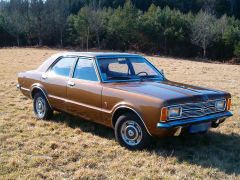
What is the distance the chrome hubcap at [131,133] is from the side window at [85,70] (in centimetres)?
108

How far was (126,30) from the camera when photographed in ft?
151

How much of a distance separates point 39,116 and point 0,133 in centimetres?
124

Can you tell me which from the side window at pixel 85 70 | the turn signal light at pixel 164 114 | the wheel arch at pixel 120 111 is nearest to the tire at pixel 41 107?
the side window at pixel 85 70

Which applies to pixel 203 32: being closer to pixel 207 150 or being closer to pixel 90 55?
pixel 90 55

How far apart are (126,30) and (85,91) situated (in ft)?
133

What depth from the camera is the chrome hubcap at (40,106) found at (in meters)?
7.39

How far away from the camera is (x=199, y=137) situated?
630 cm

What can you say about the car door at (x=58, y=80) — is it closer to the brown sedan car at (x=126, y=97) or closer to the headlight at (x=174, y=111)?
the brown sedan car at (x=126, y=97)

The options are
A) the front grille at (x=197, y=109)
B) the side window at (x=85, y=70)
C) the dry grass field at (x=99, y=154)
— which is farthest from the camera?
the side window at (x=85, y=70)

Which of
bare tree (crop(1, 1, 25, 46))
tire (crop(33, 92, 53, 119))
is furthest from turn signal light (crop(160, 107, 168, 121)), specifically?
bare tree (crop(1, 1, 25, 46))

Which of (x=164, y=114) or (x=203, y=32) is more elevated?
(x=203, y=32)

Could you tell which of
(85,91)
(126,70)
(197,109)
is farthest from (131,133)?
(126,70)

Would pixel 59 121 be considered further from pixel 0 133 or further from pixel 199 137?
pixel 199 137

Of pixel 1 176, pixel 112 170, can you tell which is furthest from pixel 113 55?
pixel 1 176
